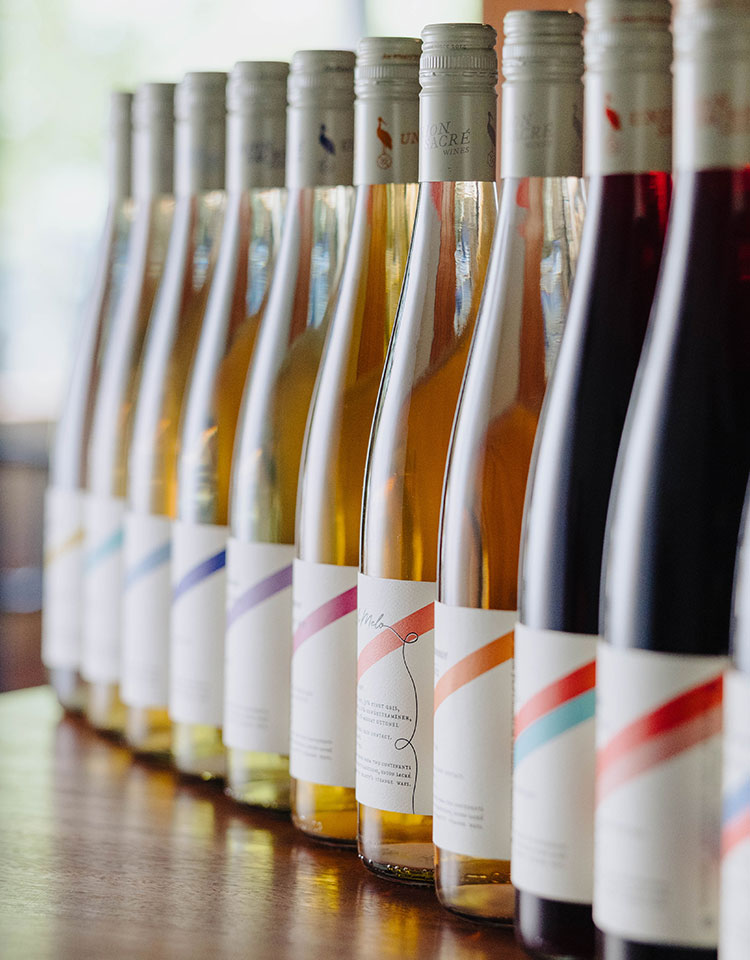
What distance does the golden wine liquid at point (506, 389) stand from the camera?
1.86 feet

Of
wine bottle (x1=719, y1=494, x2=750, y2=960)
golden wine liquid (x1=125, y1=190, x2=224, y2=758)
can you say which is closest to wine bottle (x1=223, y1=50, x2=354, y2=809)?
golden wine liquid (x1=125, y1=190, x2=224, y2=758)

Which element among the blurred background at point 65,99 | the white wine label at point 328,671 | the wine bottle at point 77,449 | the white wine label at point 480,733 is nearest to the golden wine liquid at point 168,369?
the wine bottle at point 77,449

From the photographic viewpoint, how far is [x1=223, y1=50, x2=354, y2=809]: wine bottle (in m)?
0.68

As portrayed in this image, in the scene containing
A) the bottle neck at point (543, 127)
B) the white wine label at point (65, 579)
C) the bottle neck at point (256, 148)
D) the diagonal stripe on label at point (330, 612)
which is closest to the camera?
the bottle neck at point (543, 127)

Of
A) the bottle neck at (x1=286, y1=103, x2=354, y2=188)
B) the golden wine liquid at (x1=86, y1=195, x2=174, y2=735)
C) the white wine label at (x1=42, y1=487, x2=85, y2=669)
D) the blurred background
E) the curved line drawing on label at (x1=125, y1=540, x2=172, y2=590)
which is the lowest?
the white wine label at (x1=42, y1=487, x2=85, y2=669)

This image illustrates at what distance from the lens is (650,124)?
1.58 feet

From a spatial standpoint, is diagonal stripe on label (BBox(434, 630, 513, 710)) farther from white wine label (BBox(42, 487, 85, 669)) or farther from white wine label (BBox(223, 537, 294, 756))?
white wine label (BBox(42, 487, 85, 669))

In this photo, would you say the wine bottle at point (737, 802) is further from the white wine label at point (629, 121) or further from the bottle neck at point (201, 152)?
the bottle neck at point (201, 152)

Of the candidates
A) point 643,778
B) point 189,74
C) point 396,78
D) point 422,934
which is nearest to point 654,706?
point 643,778

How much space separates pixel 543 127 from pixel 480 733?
0.23m

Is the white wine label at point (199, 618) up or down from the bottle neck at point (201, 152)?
down

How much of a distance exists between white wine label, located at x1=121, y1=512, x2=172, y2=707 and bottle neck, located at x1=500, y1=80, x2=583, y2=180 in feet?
1.20

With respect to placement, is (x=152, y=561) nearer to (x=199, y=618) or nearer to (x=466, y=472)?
(x=199, y=618)

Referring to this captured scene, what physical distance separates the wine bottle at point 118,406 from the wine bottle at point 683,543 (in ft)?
1.58
